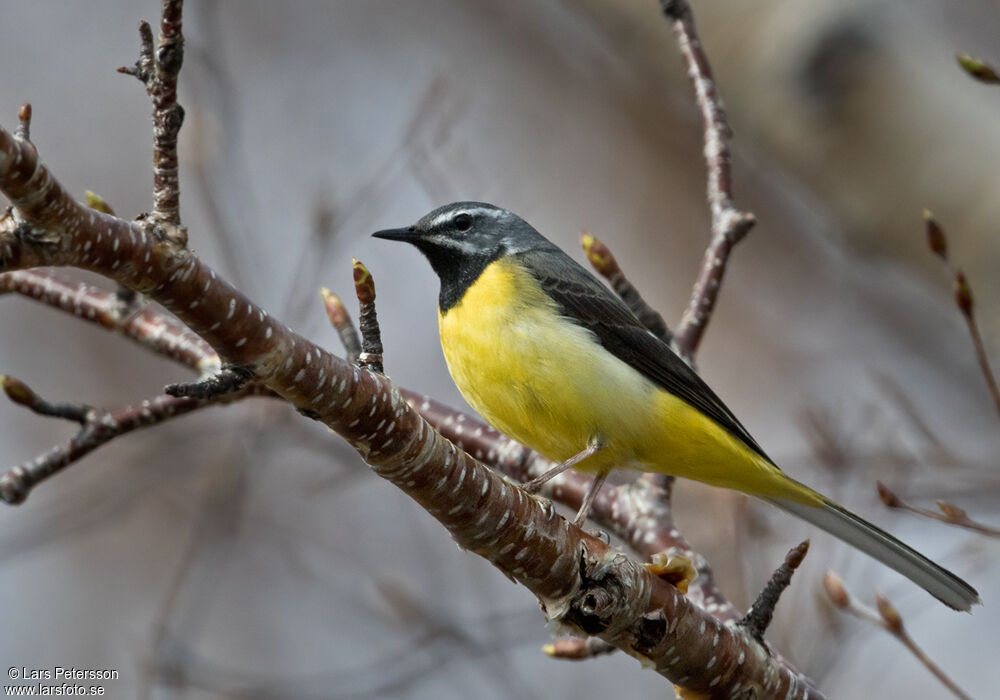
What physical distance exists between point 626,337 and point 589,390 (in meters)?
0.55

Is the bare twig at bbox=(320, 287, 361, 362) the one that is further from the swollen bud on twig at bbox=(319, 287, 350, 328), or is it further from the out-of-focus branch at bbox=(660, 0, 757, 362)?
the out-of-focus branch at bbox=(660, 0, 757, 362)

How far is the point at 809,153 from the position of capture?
5648 millimetres

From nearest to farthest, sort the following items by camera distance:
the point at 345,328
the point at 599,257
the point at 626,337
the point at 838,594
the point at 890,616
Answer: the point at 345,328
the point at 890,616
the point at 838,594
the point at 599,257
the point at 626,337

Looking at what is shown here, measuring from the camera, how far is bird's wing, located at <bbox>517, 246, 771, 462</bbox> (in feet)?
13.2

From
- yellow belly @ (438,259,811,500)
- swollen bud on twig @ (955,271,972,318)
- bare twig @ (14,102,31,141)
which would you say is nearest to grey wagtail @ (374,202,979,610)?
yellow belly @ (438,259,811,500)

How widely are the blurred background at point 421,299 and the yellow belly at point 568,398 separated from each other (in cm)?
144

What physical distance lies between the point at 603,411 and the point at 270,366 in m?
1.71

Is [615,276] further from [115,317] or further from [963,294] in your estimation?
[115,317]

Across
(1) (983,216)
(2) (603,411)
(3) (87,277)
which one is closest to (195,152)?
(3) (87,277)

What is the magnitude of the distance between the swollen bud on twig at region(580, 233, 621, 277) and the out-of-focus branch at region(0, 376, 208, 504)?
5.19 ft

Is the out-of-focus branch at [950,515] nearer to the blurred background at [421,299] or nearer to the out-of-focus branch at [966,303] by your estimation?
the out-of-focus branch at [966,303]

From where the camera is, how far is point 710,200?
4.55 meters

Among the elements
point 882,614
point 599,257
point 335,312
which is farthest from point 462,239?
point 882,614

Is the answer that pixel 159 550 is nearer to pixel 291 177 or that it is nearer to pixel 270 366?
pixel 291 177
